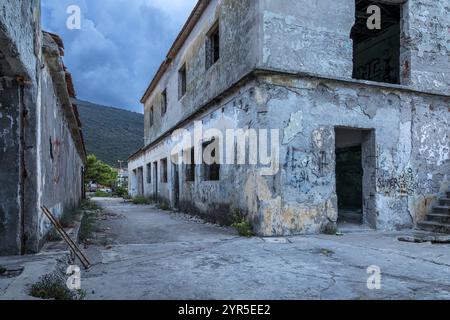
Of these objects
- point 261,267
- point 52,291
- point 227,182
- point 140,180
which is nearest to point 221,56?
point 227,182

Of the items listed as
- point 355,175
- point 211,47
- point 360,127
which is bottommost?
point 355,175

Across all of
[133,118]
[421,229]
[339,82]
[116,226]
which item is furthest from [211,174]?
[133,118]

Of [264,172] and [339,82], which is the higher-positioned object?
[339,82]

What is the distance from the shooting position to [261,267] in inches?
169

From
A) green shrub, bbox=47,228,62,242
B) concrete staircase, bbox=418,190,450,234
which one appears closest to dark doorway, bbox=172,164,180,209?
green shrub, bbox=47,228,62,242

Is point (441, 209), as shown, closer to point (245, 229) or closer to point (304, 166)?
point (304, 166)

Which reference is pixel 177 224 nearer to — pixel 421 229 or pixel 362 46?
pixel 421 229

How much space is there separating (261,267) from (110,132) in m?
76.9

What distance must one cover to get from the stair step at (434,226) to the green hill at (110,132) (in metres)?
57.1

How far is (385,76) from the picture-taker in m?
11.6

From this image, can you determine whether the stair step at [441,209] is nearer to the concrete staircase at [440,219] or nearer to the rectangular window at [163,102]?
the concrete staircase at [440,219]

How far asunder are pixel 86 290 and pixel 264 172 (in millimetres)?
4014

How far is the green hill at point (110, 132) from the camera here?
6538cm
